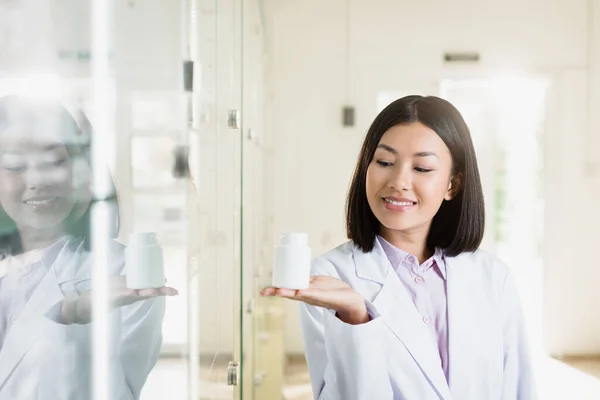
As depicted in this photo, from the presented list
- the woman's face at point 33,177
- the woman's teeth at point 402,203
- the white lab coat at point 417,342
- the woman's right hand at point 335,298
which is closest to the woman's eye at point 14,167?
the woman's face at point 33,177

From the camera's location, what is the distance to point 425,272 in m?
0.78

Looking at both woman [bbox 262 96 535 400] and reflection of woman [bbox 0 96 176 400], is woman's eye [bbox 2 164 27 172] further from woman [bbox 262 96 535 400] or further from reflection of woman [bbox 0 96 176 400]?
woman [bbox 262 96 535 400]

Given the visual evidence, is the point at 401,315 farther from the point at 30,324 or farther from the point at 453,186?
the point at 30,324

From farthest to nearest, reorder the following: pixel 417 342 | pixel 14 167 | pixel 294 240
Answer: pixel 417 342 < pixel 294 240 < pixel 14 167

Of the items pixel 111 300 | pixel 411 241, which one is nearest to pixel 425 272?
pixel 411 241

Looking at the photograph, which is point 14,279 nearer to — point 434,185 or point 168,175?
point 168,175

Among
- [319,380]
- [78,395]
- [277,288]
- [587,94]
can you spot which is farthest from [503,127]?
[78,395]

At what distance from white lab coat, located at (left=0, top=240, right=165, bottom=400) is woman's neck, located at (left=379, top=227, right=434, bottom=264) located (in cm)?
53

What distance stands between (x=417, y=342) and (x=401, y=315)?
4 cm

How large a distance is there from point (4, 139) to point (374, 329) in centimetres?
49

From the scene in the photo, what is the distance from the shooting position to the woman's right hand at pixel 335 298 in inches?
22.1

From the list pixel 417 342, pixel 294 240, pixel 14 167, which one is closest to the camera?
pixel 14 167

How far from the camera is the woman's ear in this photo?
76 cm

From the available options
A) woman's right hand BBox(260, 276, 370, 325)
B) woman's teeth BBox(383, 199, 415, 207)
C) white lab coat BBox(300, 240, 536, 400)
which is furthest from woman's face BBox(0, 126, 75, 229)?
woman's teeth BBox(383, 199, 415, 207)
